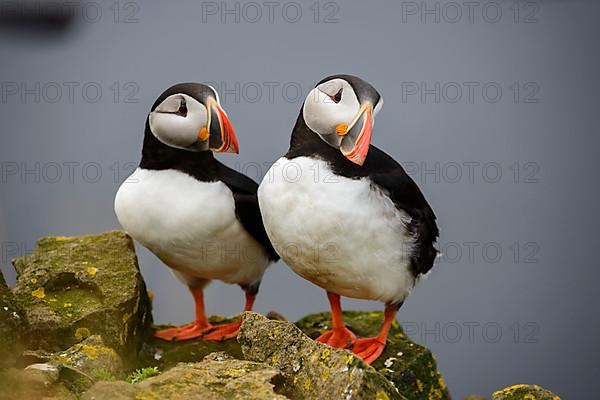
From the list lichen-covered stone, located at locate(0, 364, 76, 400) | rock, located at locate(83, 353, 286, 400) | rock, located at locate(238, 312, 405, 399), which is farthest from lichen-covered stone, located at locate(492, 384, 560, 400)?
lichen-covered stone, located at locate(0, 364, 76, 400)

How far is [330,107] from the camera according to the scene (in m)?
3.84

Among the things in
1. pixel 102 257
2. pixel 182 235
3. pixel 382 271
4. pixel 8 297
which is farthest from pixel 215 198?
pixel 8 297

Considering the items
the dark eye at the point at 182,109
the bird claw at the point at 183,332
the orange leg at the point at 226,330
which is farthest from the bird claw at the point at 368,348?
the dark eye at the point at 182,109

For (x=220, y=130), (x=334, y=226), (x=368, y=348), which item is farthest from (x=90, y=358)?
(x=368, y=348)

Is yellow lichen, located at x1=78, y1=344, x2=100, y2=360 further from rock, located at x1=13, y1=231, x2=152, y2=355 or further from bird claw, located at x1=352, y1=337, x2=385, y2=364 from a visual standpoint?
bird claw, located at x1=352, y1=337, x2=385, y2=364

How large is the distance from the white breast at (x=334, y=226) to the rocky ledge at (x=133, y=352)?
1.15ft

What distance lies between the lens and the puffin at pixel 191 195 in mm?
4270

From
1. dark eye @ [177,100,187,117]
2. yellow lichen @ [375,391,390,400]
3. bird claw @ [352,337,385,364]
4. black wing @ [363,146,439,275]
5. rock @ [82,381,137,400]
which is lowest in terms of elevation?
bird claw @ [352,337,385,364]

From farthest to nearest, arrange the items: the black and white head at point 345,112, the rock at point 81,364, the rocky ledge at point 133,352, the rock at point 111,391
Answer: the black and white head at point 345,112, the rock at point 81,364, the rocky ledge at point 133,352, the rock at point 111,391

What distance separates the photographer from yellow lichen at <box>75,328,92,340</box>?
3.92 metres

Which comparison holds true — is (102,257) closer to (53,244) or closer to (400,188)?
(53,244)

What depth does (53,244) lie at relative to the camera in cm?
469

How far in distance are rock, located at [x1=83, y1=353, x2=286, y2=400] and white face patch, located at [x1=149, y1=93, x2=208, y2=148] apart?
1.64 m

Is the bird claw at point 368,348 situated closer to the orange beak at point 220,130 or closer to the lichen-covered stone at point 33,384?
the orange beak at point 220,130
